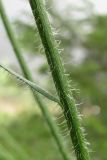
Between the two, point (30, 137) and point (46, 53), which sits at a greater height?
point (46, 53)

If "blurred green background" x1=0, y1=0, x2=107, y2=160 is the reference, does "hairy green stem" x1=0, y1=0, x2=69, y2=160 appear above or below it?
above

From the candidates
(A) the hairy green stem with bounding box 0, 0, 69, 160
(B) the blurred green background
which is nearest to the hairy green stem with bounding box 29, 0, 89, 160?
(A) the hairy green stem with bounding box 0, 0, 69, 160

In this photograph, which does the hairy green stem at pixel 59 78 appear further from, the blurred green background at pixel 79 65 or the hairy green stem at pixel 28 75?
the blurred green background at pixel 79 65

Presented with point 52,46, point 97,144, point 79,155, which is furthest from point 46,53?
point 97,144

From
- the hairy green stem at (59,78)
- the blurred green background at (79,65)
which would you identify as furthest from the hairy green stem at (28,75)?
the blurred green background at (79,65)

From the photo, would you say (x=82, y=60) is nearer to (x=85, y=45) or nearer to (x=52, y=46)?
(x=85, y=45)

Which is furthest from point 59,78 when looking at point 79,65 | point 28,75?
point 79,65

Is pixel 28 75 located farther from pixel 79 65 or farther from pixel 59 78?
pixel 79 65

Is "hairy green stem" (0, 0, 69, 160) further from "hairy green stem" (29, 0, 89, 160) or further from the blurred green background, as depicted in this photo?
the blurred green background
